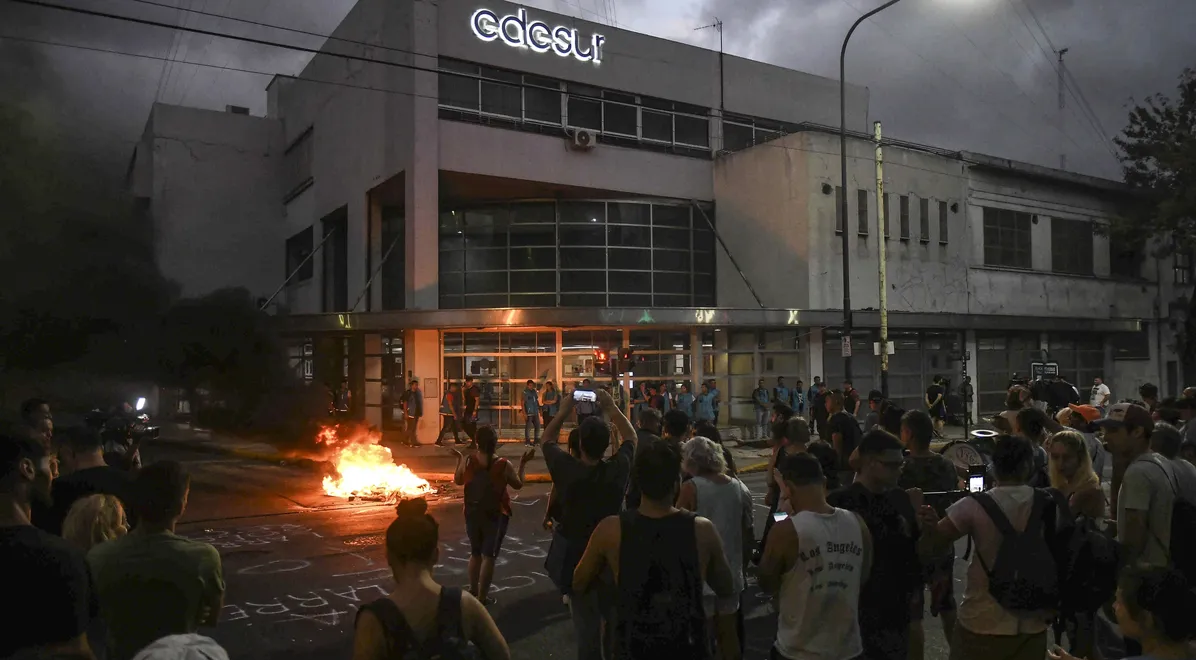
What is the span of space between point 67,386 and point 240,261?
10857 millimetres

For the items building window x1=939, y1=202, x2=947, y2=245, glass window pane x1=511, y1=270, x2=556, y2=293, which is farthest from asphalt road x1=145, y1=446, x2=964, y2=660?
building window x1=939, y1=202, x2=947, y2=245

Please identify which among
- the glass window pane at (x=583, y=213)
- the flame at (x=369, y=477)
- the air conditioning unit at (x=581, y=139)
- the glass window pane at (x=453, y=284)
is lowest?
Result: the flame at (x=369, y=477)

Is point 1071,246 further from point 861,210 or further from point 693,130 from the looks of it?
point 693,130

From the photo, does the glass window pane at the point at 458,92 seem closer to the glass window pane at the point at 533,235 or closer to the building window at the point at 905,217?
the glass window pane at the point at 533,235

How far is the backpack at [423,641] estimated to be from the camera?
255cm

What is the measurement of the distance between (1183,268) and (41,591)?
4288cm

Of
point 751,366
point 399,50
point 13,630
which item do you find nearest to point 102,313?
point 399,50

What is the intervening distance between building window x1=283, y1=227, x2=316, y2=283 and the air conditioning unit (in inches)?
479

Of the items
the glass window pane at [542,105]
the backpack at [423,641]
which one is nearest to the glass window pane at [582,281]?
the glass window pane at [542,105]

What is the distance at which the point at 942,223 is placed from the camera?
26.4m

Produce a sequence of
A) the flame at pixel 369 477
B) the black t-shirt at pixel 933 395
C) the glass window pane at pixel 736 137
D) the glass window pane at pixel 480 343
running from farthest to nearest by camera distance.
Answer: the glass window pane at pixel 736 137, the glass window pane at pixel 480 343, the black t-shirt at pixel 933 395, the flame at pixel 369 477

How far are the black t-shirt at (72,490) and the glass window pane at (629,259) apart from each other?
21.0 meters

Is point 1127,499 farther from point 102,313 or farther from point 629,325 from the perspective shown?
point 102,313

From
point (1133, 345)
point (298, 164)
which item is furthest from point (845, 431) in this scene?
point (1133, 345)
